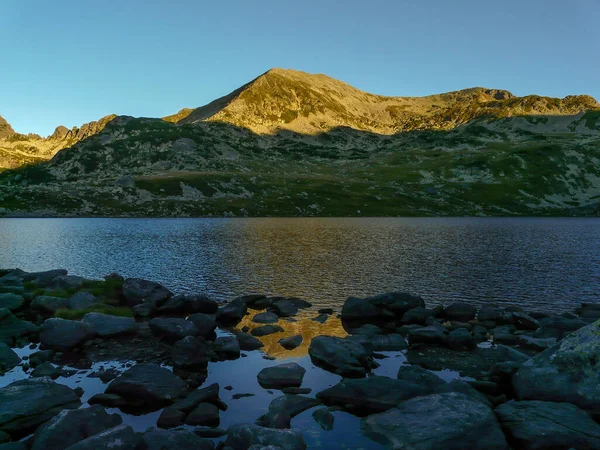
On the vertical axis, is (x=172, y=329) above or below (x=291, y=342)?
above

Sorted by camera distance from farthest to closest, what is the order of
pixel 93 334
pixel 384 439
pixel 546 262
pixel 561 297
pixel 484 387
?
pixel 546 262 → pixel 561 297 → pixel 93 334 → pixel 484 387 → pixel 384 439

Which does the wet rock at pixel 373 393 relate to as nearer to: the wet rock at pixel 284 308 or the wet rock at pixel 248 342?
the wet rock at pixel 248 342

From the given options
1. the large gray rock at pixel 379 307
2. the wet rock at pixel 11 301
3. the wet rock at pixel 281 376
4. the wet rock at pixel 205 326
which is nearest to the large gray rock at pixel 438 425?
the wet rock at pixel 281 376

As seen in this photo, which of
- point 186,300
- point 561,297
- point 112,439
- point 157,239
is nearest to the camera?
point 112,439

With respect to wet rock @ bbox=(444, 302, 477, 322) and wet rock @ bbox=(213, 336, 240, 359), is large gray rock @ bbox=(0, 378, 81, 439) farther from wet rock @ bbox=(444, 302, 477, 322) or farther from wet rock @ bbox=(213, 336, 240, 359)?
wet rock @ bbox=(444, 302, 477, 322)

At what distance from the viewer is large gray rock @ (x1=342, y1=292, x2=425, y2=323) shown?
38562 millimetres

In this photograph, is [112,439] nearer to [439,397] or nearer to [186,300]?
[439,397]

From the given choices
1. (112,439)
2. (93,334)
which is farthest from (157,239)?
(112,439)

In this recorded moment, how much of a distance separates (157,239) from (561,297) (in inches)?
3354

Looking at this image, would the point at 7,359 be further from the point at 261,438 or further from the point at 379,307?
the point at 379,307

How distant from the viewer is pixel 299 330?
35.0 meters

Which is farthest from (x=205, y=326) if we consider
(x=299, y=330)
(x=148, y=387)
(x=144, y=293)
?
(x=144, y=293)

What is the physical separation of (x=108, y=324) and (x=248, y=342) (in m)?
11.5

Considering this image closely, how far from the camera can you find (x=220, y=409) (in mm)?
20656
